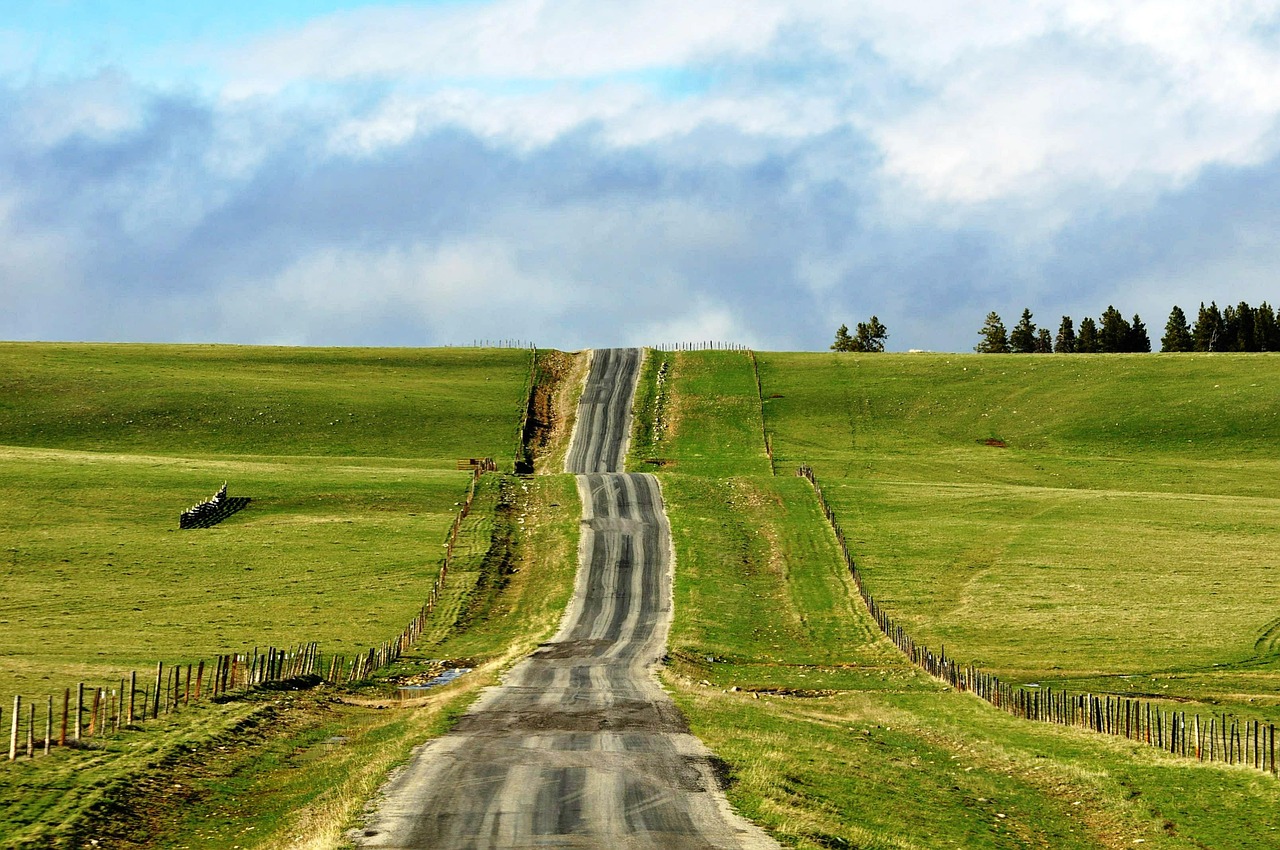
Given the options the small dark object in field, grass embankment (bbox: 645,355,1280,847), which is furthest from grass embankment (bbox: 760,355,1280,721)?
the small dark object in field

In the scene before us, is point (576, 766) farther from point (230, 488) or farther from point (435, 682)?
point (230, 488)

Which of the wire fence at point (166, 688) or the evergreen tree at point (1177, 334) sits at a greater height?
the evergreen tree at point (1177, 334)

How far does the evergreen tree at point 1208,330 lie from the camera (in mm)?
186875

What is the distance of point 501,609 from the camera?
61.4m

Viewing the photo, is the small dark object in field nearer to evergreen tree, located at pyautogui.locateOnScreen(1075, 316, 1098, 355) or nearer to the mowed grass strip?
the mowed grass strip

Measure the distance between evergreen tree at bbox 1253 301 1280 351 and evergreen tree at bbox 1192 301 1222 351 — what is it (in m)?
5.87

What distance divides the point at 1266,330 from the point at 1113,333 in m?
21.5

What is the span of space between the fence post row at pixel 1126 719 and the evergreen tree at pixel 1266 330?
15197 cm

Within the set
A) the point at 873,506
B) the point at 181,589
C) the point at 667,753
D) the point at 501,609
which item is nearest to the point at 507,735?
the point at 667,753

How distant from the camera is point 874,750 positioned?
3428 cm

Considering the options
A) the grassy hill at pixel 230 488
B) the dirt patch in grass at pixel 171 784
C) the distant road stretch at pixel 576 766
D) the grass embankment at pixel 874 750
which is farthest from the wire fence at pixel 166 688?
the grass embankment at pixel 874 750

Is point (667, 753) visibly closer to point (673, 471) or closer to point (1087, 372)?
point (673, 471)

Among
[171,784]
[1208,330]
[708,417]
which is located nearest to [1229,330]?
[1208,330]

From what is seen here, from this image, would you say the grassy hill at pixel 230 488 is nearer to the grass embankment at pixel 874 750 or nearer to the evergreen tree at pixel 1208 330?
the grass embankment at pixel 874 750
